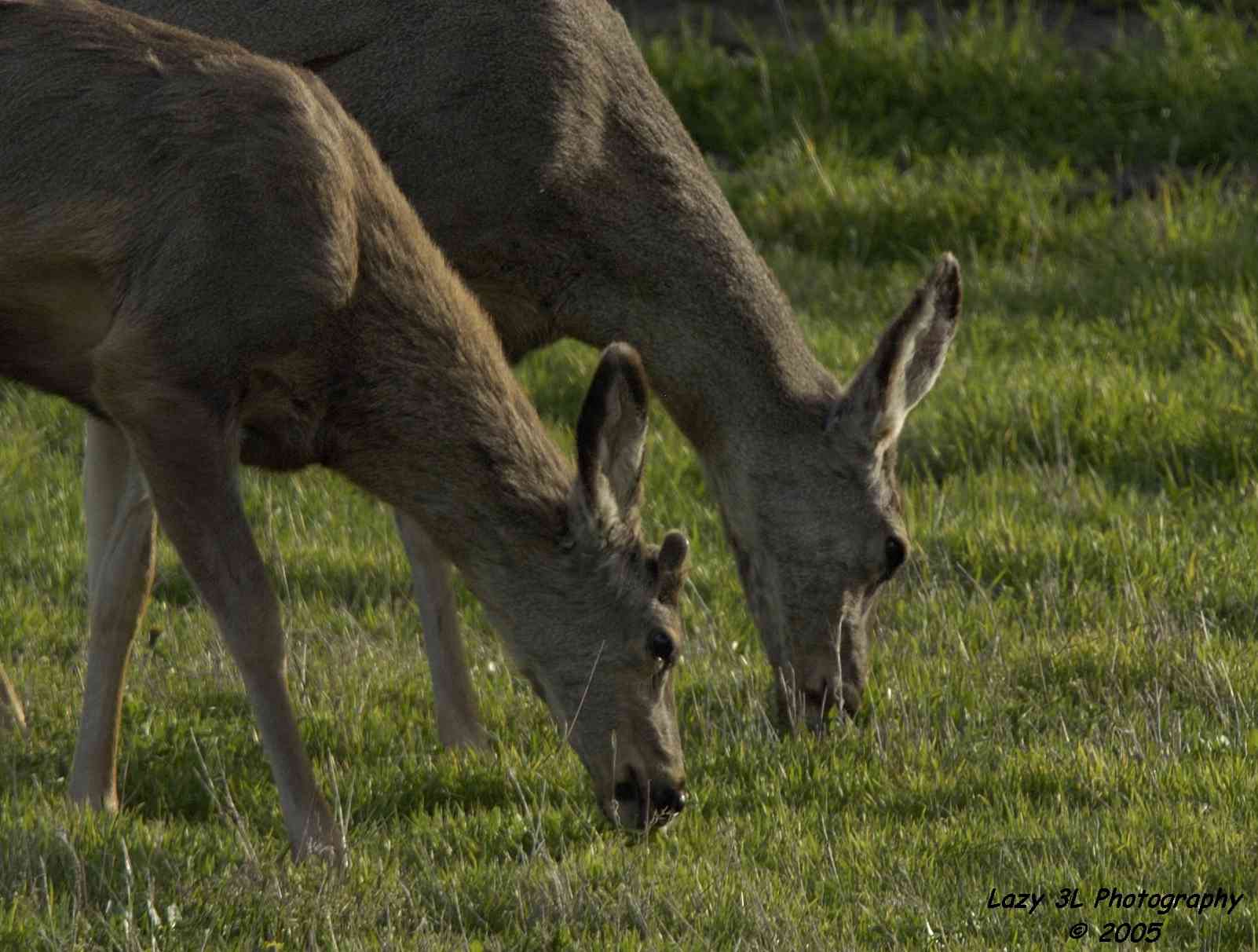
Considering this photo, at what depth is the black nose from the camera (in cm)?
643

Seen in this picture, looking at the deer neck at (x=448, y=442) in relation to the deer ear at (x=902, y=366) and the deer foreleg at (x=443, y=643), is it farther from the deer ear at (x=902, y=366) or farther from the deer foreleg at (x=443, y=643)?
the deer ear at (x=902, y=366)

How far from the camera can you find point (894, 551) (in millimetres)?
7738

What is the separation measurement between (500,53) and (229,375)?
6.40ft

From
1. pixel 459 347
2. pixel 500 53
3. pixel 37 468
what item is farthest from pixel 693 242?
pixel 37 468

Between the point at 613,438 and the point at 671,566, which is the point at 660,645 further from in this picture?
the point at 613,438

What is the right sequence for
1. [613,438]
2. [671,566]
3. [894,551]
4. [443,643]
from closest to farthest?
[613,438]
[671,566]
[894,551]
[443,643]

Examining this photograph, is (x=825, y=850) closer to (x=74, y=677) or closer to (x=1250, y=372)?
(x=74, y=677)

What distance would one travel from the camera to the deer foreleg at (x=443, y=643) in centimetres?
747

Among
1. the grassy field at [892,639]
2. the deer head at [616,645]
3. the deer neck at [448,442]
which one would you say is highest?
the deer neck at [448,442]

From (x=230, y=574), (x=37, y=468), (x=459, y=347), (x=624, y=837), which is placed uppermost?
(x=459, y=347)

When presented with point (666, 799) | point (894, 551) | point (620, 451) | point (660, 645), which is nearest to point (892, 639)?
point (894, 551)

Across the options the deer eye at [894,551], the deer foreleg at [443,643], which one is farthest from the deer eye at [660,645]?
the deer eye at [894,551]

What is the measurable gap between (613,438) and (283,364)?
936 mm

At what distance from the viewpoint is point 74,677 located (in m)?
7.92
